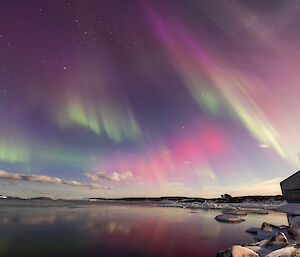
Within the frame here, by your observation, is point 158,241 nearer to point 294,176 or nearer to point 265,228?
point 265,228

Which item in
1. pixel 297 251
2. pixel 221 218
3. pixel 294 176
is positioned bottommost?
pixel 221 218

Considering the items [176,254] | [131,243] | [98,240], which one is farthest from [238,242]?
[98,240]

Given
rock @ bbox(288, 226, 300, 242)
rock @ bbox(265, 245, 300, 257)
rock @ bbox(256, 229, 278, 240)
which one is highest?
rock @ bbox(265, 245, 300, 257)

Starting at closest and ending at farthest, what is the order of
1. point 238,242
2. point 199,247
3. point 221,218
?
point 199,247 < point 238,242 < point 221,218

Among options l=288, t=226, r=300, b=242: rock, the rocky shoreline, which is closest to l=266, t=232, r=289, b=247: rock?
the rocky shoreline

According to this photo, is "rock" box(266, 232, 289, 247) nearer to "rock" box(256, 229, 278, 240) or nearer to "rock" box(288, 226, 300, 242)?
"rock" box(288, 226, 300, 242)

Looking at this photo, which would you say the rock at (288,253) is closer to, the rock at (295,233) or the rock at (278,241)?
the rock at (278,241)

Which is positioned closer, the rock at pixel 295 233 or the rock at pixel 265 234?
the rock at pixel 295 233

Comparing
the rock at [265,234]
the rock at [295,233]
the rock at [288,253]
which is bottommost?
the rock at [265,234]

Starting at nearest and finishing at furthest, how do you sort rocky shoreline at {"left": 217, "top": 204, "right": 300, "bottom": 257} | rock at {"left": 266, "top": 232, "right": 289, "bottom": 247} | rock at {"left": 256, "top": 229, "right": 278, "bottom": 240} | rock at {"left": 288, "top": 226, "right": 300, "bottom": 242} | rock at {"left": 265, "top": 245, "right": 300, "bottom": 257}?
1. rock at {"left": 265, "top": 245, "right": 300, "bottom": 257}
2. rocky shoreline at {"left": 217, "top": 204, "right": 300, "bottom": 257}
3. rock at {"left": 266, "top": 232, "right": 289, "bottom": 247}
4. rock at {"left": 288, "top": 226, "right": 300, "bottom": 242}
5. rock at {"left": 256, "top": 229, "right": 278, "bottom": 240}

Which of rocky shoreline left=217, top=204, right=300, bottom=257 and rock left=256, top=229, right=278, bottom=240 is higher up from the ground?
rocky shoreline left=217, top=204, right=300, bottom=257

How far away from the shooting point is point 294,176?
40.1 m

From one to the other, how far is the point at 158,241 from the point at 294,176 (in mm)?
38855

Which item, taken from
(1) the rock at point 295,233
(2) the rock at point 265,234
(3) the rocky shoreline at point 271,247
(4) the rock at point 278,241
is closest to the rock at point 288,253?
(3) the rocky shoreline at point 271,247
